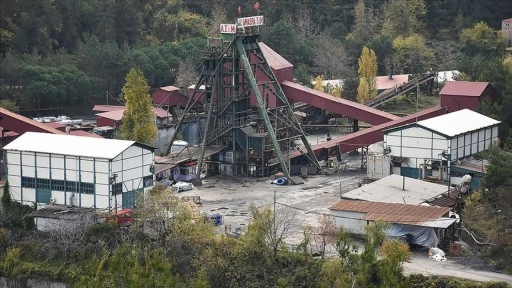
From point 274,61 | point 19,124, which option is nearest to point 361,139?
point 274,61

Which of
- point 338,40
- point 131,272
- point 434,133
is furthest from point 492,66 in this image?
point 131,272

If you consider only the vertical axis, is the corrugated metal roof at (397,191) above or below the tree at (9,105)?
below

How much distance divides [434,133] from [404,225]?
735 centimetres

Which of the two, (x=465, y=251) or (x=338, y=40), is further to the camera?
(x=338, y=40)

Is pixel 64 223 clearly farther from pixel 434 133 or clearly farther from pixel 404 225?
pixel 434 133

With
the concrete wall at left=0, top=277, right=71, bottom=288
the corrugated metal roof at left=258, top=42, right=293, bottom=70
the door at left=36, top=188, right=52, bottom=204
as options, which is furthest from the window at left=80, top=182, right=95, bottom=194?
the corrugated metal roof at left=258, top=42, right=293, bottom=70

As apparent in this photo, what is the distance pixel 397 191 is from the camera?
130ft

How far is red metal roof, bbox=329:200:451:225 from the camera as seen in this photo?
36.0 m

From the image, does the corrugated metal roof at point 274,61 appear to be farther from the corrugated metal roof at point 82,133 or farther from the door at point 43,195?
the door at point 43,195

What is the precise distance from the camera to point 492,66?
5097 centimetres

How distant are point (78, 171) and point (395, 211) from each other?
9.90 meters

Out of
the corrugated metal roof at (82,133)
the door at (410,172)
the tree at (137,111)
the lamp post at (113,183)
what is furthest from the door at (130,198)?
the door at (410,172)

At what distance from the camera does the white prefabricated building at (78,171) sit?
38.5m

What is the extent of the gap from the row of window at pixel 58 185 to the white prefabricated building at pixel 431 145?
10.8 meters
